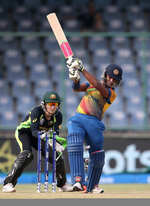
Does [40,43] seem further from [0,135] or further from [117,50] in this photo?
[0,135]

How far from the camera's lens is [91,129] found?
791cm

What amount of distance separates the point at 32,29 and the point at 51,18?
8556 millimetres

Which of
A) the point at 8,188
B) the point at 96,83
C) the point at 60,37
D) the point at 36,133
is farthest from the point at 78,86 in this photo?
the point at 8,188

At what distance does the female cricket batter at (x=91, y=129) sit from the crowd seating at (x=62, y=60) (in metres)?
5.13

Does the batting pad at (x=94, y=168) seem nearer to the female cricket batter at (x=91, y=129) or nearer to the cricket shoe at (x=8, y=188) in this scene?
the female cricket batter at (x=91, y=129)

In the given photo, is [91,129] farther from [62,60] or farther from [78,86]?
[62,60]

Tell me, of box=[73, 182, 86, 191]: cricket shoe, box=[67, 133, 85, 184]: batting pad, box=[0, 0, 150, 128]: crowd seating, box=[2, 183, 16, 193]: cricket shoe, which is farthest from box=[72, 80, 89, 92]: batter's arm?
box=[0, 0, 150, 128]: crowd seating

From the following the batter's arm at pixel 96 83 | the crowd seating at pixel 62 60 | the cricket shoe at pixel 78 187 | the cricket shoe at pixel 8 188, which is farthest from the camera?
the crowd seating at pixel 62 60

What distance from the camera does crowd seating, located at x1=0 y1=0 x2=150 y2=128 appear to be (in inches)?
535

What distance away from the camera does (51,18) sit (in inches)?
320

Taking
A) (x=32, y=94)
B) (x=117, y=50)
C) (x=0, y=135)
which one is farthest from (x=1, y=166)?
(x=117, y=50)

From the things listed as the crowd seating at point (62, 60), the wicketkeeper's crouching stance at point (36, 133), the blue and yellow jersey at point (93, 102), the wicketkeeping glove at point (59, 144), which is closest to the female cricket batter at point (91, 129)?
the blue and yellow jersey at point (93, 102)

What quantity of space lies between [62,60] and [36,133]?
18.4ft

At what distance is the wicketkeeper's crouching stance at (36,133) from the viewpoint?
8188mm
